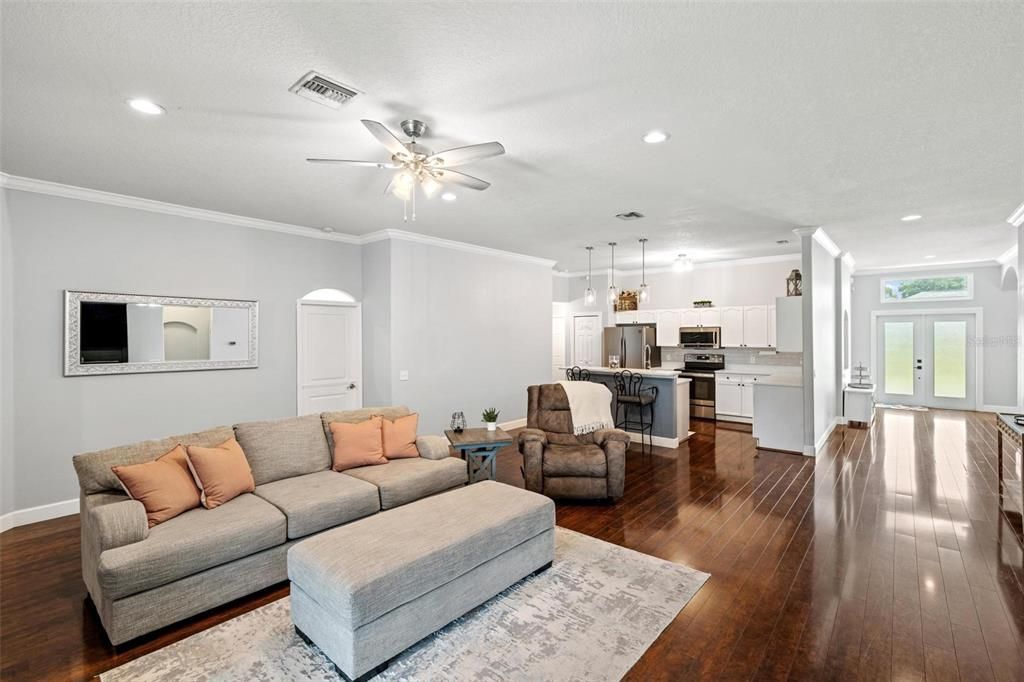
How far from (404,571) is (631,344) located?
719cm

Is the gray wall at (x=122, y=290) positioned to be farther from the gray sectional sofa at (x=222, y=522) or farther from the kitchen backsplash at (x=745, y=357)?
the kitchen backsplash at (x=745, y=357)

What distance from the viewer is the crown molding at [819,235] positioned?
5637mm

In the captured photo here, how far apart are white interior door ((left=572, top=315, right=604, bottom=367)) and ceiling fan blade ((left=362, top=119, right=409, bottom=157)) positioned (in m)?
7.22

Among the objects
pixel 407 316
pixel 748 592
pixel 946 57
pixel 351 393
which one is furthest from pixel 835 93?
pixel 351 393

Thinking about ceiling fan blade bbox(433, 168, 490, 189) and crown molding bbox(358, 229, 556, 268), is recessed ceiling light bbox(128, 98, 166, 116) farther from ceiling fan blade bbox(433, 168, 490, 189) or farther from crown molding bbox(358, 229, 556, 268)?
crown molding bbox(358, 229, 556, 268)

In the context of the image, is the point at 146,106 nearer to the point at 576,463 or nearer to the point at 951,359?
the point at 576,463

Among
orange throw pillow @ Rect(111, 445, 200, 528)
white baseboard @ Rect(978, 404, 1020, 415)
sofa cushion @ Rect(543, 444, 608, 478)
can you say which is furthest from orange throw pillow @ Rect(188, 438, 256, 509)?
white baseboard @ Rect(978, 404, 1020, 415)

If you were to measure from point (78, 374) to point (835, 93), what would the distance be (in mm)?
5939

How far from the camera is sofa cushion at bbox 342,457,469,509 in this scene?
3430mm

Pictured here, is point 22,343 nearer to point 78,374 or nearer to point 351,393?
point 78,374

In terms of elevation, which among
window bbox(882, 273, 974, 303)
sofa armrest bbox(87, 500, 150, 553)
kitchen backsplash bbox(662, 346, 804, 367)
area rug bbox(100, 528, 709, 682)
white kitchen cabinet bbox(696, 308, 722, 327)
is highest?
window bbox(882, 273, 974, 303)

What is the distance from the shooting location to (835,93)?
97.9 inches

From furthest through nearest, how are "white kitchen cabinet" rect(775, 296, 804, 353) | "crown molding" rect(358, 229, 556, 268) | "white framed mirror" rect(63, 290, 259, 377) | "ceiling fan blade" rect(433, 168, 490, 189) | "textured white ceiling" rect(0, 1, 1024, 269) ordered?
"white kitchen cabinet" rect(775, 296, 804, 353), "crown molding" rect(358, 229, 556, 268), "white framed mirror" rect(63, 290, 259, 377), "ceiling fan blade" rect(433, 168, 490, 189), "textured white ceiling" rect(0, 1, 1024, 269)

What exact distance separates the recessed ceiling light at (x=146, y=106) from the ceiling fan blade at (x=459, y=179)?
156 cm
